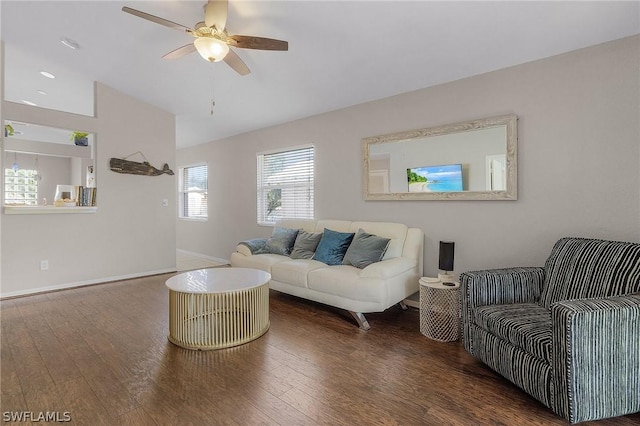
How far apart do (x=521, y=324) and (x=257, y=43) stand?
271cm

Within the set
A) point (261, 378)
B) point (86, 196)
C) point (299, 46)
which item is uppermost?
point (299, 46)

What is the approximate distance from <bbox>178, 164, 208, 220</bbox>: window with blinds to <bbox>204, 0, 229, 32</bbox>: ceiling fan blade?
4.50 meters

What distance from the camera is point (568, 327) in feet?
4.98

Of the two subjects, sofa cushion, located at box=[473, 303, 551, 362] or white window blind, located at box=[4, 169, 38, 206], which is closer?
sofa cushion, located at box=[473, 303, 551, 362]

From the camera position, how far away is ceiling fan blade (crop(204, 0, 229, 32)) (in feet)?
7.54

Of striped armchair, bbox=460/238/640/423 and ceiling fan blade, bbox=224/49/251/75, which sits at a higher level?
ceiling fan blade, bbox=224/49/251/75

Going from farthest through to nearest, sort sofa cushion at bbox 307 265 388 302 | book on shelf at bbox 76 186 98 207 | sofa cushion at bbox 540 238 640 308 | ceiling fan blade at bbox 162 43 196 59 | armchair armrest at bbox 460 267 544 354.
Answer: book on shelf at bbox 76 186 98 207
sofa cushion at bbox 307 265 388 302
ceiling fan blade at bbox 162 43 196 59
armchair armrest at bbox 460 267 544 354
sofa cushion at bbox 540 238 640 308

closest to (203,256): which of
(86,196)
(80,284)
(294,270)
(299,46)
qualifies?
(80,284)

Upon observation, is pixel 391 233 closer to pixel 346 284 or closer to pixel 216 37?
pixel 346 284

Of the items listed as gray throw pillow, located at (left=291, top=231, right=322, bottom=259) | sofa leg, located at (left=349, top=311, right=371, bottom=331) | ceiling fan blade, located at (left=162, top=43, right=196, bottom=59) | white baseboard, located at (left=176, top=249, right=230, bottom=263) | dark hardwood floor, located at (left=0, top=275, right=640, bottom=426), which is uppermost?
ceiling fan blade, located at (left=162, top=43, right=196, bottom=59)

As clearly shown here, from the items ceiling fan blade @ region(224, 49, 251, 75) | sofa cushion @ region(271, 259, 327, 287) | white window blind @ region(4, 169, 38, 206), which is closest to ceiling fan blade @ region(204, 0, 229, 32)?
ceiling fan blade @ region(224, 49, 251, 75)

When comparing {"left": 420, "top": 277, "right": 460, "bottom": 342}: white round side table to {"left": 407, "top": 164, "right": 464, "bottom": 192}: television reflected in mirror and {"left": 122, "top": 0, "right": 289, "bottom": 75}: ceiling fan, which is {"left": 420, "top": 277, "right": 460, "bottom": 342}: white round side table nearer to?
{"left": 407, "top": 164, "right": 464, "bottom": 192}: television reflected in mirror

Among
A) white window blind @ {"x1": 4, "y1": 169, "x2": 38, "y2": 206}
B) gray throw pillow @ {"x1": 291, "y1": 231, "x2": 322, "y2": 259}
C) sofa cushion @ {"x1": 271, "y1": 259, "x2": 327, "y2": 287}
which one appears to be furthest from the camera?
white window blind @ {"x1": 4, "y1": 169, "x2": 38, "y2": 206}

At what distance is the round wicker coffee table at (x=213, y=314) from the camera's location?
7.97 feet
